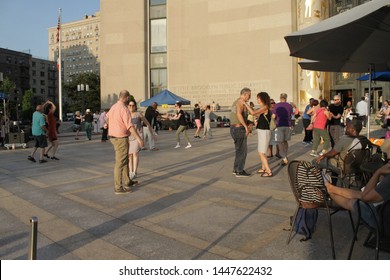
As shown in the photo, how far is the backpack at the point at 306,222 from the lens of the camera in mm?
4004

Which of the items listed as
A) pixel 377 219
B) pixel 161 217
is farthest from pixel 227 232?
pixel 377 219

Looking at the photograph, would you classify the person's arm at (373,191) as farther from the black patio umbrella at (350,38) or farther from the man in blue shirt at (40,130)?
the man in blue shirt at (40,130)

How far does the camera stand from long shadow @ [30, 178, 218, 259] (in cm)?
391

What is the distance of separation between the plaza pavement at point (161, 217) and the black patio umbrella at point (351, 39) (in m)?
2.56

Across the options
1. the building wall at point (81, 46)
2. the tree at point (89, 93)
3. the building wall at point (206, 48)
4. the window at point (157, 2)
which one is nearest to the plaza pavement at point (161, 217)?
the building wall at point (206, 48)

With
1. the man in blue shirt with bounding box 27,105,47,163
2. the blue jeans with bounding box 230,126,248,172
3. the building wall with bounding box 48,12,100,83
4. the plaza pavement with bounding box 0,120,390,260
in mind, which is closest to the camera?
the plaza pavement with bounding box 0,120,390,260

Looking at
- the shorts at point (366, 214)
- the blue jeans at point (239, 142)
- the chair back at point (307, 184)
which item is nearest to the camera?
the shorts at point (366, 214)

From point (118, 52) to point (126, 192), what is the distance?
31727 mm

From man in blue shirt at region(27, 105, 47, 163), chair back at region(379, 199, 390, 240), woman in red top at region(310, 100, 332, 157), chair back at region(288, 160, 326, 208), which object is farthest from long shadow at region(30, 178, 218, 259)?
man in blue shirt at region(27, 105, 47, 163)

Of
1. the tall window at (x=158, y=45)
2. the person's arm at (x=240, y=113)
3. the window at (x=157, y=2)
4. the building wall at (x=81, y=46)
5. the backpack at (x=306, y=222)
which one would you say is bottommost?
the backpack at (x=306, y=222)

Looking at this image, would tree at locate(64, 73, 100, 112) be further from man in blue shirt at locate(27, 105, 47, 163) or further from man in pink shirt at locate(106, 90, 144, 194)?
man in pink shirt at locate(106, 90, 144, 194)

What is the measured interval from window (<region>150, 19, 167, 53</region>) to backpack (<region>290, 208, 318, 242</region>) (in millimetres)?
32377

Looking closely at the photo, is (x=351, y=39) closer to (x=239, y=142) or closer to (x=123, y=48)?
(x=239, y=142)
